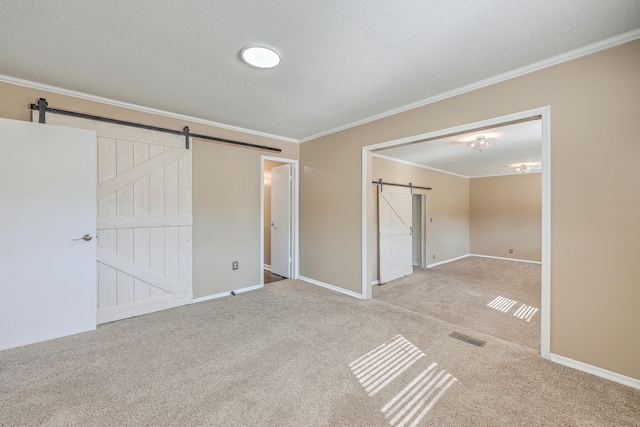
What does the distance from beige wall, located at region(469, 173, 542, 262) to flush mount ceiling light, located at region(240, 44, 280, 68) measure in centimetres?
805

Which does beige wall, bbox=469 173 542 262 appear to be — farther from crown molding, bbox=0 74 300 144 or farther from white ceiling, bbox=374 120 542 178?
crown molding, bbox=0 74 300 144

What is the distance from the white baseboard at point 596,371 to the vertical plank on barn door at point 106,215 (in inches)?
176

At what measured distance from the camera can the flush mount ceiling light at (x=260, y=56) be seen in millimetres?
2033

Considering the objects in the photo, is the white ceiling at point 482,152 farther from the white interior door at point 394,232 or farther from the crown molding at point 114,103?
the crown molding at point 114,103

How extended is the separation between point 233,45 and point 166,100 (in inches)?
61.0

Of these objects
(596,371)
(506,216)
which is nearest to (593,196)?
(596,371)

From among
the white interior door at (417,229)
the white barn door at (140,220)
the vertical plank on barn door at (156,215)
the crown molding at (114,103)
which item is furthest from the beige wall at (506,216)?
the vertical plank on barn door at (156,215)

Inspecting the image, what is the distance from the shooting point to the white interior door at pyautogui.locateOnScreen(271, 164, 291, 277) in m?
4.92

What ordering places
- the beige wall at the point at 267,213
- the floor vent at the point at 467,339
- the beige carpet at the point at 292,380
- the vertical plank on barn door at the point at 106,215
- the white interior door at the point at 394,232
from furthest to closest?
the beige wall at the point at 267,213, the white interior door at the point at 394,232, the vertical plank on barn door at the point at 106,215, the floor vent at the point at 467,339, the beige carpet at the point at 292,380

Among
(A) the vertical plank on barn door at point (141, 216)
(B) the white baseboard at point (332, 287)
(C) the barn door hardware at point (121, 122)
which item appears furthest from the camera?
(B) the white baseboard at point (332, 287)

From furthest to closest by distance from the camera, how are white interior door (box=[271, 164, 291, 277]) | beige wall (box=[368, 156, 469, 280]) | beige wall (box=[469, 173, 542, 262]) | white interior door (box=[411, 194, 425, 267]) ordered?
beige wall (box=[469, 173, 542, 262]) < white interior door (box=[411, 194, 425, 267]) < beige wall (box=[368, 156, 469, 280]) < white interior door (box=[271, 164, 291, 277])

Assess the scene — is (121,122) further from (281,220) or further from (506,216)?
(506,216)

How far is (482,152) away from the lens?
5.09 m

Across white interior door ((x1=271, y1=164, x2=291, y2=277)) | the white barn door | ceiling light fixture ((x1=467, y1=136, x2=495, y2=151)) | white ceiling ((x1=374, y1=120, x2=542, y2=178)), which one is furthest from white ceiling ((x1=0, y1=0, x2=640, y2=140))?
white interior door ((x1=271, y1=164, x2=291, y2=277))
